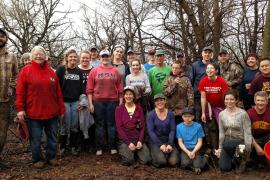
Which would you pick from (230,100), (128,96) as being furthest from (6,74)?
(230,100)

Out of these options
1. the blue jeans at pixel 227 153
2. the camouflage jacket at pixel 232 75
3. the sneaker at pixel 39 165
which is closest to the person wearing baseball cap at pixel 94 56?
the sneaker at pixel 39 165

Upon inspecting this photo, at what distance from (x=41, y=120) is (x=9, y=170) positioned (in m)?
1.06

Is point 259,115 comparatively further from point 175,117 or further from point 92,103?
point 92,103

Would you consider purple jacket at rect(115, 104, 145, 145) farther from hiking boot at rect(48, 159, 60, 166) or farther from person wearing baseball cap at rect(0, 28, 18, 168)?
person wearing baseball cap at rect(0, 28, 18, 168)

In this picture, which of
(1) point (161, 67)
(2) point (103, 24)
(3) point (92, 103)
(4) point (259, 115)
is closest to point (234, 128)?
(4) point (259, 115)

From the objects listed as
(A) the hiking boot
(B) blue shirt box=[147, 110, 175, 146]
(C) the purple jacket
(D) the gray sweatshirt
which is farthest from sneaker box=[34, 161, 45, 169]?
(D) the gray sweatshirt

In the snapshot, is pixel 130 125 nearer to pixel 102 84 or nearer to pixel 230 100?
pixel 102 84

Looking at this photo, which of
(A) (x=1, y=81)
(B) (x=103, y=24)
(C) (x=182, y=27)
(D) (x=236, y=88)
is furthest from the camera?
(B) (x=103, y=24)

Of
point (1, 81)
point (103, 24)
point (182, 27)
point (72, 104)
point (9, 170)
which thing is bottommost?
point (9, 170)

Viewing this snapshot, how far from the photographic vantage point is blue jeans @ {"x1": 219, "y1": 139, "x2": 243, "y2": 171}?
6.28 metres

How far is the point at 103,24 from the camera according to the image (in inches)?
1067

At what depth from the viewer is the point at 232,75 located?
768 cm

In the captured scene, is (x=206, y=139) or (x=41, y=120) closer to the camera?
(x=41, y=120)

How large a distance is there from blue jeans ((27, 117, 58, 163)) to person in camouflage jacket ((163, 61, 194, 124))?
2339 millimetres
